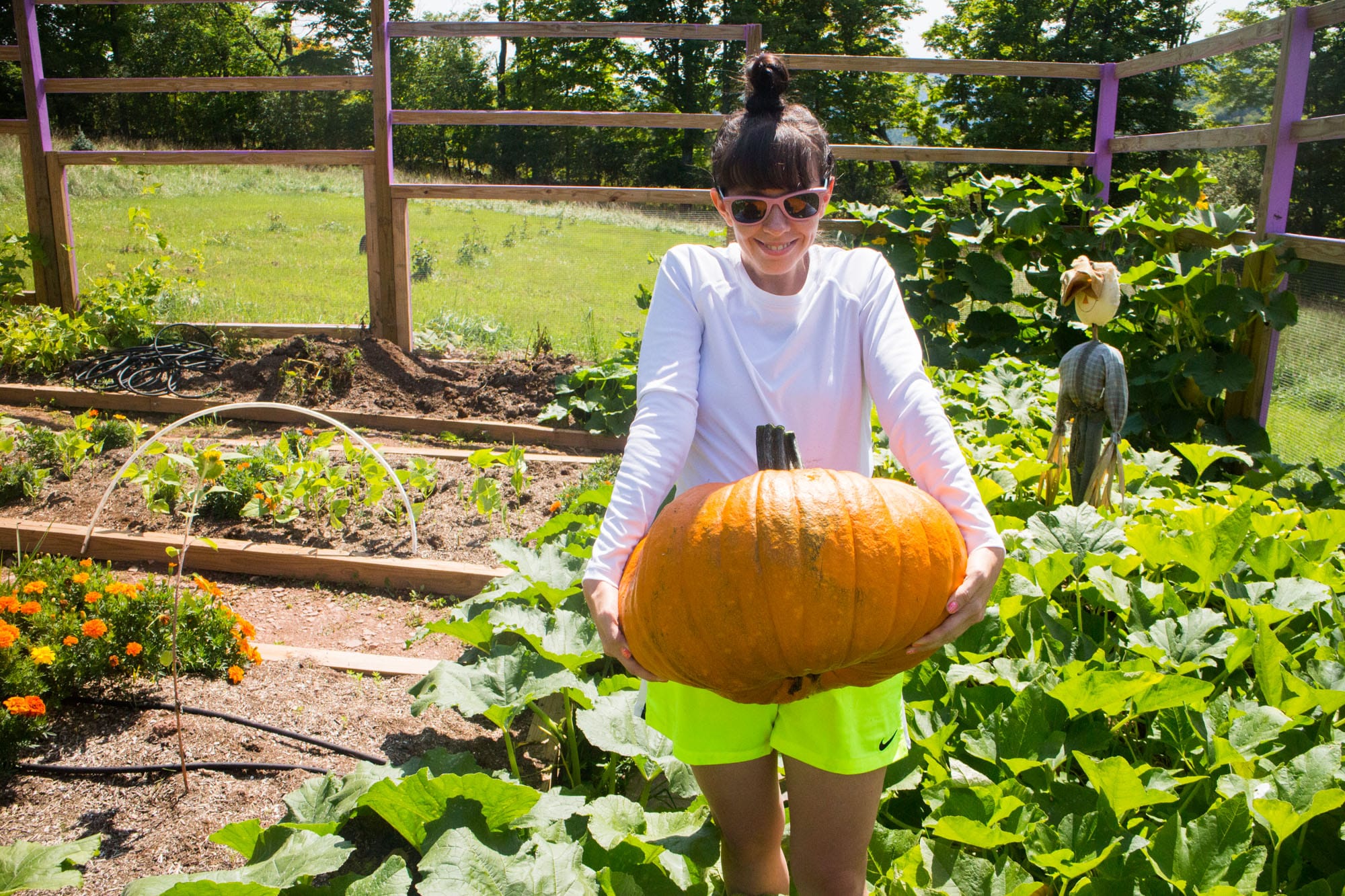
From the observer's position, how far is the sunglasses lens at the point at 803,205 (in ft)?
4.63

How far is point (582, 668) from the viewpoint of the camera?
2.59 meters

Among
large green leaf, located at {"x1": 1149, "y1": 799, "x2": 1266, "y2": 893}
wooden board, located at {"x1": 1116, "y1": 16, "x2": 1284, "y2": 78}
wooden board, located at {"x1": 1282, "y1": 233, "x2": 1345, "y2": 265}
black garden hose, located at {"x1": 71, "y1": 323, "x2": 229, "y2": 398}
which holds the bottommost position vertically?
black garden hose, located at {"x1": 71, "y1": 323, "x2": 229, "y2": 398}

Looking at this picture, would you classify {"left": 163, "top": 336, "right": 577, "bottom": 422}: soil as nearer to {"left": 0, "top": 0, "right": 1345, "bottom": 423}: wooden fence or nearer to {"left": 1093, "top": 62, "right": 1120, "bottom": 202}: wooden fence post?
{"left": 0, "top": 0, "right": 1345, "bottom": 423}: wooden fence

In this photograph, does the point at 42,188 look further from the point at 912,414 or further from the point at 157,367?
the point at 912,414

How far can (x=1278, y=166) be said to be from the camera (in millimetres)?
4605

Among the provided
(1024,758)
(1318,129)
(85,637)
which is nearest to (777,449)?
(1024,758)

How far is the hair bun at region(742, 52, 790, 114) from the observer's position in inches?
56.3

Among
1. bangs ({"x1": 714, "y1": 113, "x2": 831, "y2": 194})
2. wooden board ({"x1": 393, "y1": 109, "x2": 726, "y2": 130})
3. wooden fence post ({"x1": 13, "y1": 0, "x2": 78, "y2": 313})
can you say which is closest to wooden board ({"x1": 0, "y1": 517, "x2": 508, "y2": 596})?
bangs ({"x1": 714, "y1": 113, "x2": 831, "y2": 194})

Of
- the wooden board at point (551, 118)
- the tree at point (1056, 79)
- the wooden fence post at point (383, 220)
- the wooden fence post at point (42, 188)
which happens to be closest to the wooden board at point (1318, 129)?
the wooden board at point (551, 118)

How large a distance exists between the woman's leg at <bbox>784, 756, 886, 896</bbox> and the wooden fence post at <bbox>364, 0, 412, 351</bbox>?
5828 mm

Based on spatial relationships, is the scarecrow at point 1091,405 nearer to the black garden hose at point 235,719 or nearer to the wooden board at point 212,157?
the black garden hose at point 235,719

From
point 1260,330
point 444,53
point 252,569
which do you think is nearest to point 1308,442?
point 1260,330

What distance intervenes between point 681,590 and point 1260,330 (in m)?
4.46

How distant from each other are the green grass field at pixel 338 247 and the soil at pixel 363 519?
225 cm
